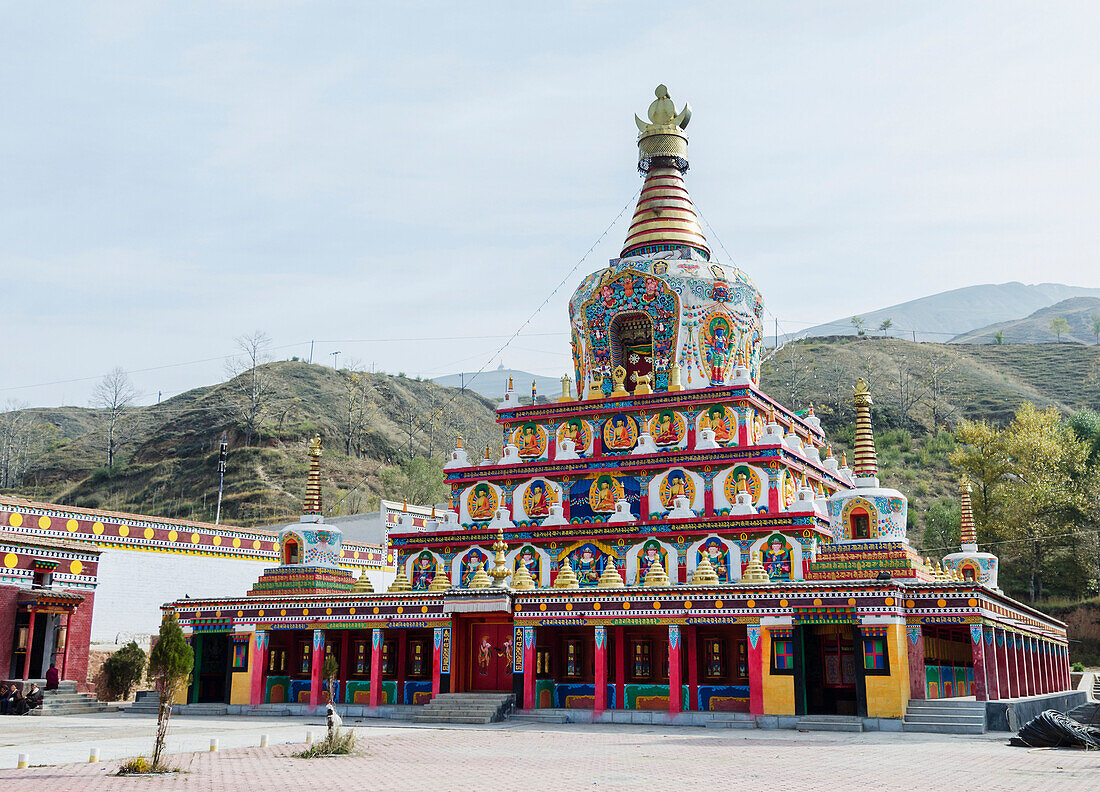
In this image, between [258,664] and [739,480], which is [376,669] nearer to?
[258,664]

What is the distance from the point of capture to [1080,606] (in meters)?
58.1

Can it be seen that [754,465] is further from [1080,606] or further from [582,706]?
[1080,606]

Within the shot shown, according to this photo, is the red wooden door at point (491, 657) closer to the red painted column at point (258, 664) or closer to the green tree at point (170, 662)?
the red painted column at point (258, 664)

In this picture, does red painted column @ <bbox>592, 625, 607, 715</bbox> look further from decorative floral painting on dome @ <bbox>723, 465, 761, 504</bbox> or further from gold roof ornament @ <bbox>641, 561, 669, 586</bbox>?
decorative floral painting on dome @ <bbox>723, 465, 761, 504</bbox>

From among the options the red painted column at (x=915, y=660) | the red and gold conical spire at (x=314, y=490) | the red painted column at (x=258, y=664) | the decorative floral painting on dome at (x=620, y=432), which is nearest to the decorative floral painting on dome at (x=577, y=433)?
the decorative floral painting on dome at (x=620, y=432)

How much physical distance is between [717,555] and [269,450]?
60744 millimetres

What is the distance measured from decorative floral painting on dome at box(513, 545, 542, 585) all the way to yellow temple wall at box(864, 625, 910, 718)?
1150 cm

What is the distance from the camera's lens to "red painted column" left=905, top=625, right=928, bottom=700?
25.3 meters

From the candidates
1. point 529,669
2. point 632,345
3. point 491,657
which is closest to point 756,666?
point 529,669

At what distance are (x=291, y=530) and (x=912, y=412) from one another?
8308cm

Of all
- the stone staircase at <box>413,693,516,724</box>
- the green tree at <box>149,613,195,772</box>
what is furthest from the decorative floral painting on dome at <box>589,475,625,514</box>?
the green tree at <box>149,613,195,772</box>

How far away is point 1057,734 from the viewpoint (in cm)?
2031

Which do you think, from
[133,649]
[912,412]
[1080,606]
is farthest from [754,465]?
[912,412]

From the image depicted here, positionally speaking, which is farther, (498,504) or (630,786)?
(498,504)
